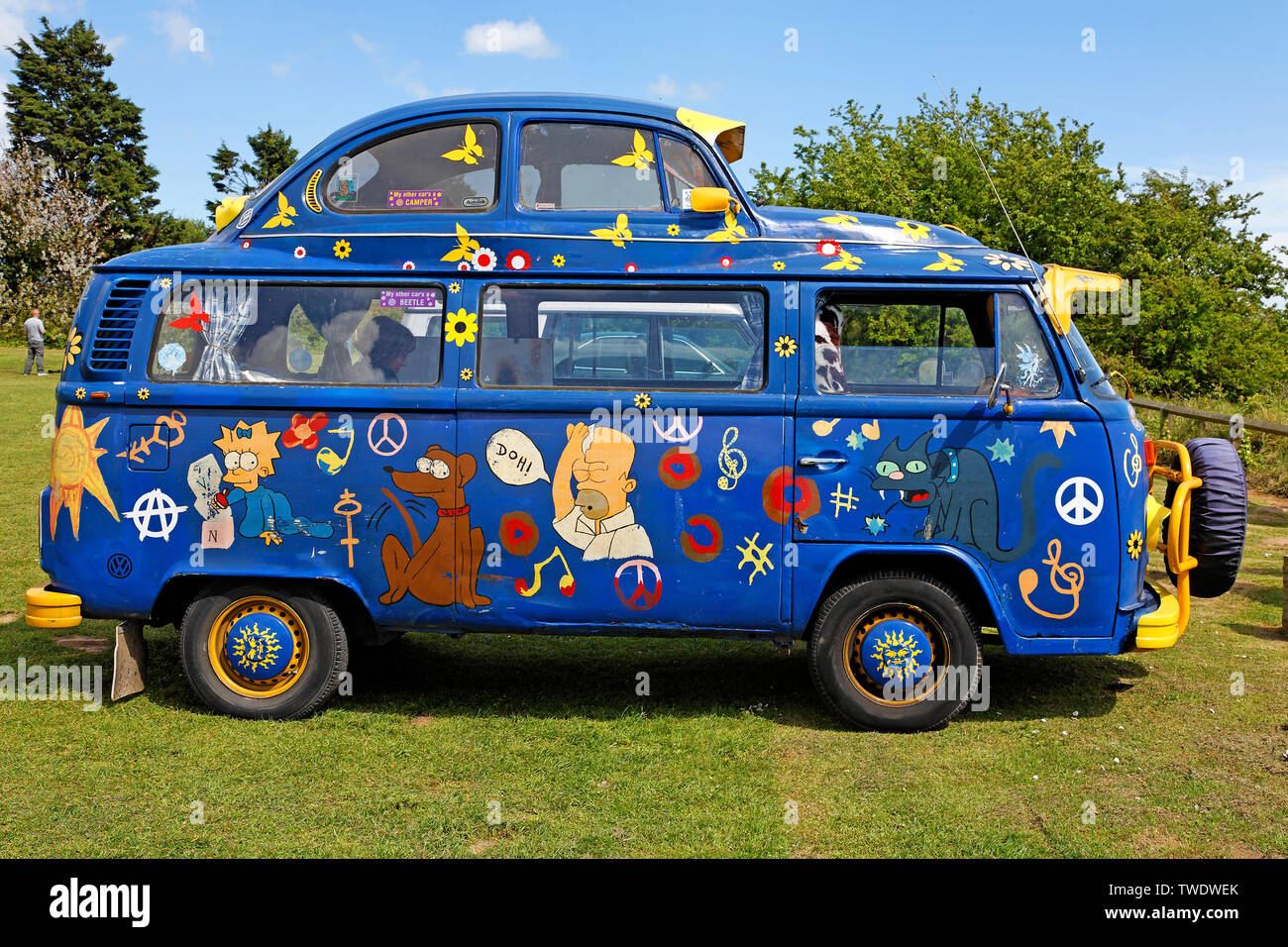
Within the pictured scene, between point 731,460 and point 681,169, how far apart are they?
63.3 inches

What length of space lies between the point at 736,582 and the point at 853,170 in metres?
16.4

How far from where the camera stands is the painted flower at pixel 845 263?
5.62 m

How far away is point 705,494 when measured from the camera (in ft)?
18.3

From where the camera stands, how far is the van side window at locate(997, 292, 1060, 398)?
557 cm

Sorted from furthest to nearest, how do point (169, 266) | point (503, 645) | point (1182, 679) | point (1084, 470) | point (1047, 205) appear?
1. point (1047, 205)
2. point (503, 645)
3. point (1182, 679)
4. point (169, 266)
5. point (1084, 470)

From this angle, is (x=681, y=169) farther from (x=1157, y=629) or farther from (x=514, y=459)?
(x=1157, y=629)

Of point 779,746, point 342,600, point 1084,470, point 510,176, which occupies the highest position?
point 510,176

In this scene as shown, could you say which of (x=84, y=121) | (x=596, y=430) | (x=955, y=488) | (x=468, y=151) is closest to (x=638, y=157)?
(x=468, y=151)

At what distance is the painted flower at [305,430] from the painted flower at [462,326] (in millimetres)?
809

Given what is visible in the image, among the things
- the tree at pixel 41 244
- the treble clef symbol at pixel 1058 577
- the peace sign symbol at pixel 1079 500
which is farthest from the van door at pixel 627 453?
the tree at pixel 41 244

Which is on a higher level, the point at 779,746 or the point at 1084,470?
the point at 1084,470

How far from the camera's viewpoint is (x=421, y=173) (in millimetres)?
5891

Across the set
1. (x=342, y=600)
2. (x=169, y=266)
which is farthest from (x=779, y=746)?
(x=169, y=266)

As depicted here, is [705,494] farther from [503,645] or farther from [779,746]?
[503,645]
